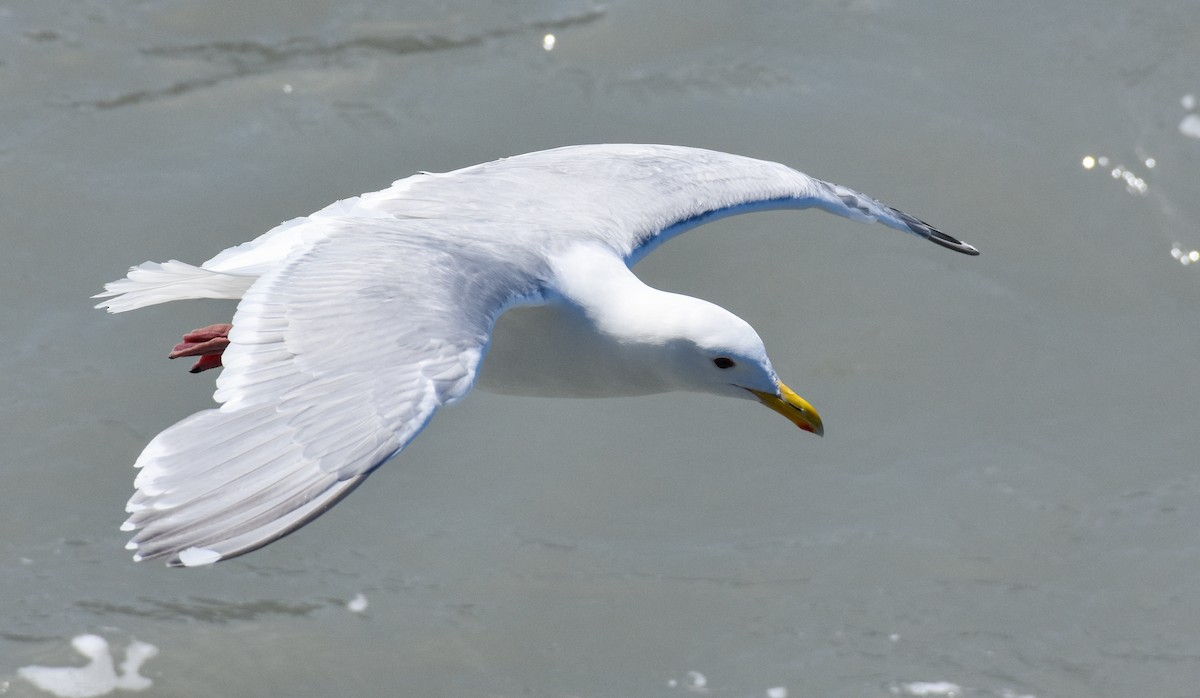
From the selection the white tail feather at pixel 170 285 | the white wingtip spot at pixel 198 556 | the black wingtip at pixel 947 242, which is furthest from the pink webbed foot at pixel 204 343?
the black wingtip at pixel 947 242

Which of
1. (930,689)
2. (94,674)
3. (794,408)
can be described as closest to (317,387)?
(794,408)

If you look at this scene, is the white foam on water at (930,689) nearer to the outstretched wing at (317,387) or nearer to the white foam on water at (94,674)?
the outstretched wing at (317,387)

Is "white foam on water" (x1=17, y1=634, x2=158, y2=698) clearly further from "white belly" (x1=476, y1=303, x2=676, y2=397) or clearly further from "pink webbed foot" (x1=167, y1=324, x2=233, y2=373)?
"white belly" (x1=476, y1=303, x2=676, y2=397)

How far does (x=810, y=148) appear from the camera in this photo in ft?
30.9

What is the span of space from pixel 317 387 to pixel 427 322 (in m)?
0.39

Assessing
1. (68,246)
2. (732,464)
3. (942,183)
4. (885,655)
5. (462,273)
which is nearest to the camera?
(462,273)

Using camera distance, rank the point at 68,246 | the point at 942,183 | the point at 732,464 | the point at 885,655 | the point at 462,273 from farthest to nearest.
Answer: the point at 942,183
the point at 68,246
the point at 732,464
the point at 885,655
the point at 462,273

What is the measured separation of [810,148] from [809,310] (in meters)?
1.15

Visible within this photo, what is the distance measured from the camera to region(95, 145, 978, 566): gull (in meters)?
4.46

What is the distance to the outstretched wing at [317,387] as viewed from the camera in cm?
437

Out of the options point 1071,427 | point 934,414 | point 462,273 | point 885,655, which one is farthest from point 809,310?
point 462,273

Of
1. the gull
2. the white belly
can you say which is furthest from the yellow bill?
the white belly

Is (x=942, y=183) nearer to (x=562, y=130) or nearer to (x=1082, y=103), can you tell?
(x=1082, y=103)

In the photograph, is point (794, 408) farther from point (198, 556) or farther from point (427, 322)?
point (198, 556)
